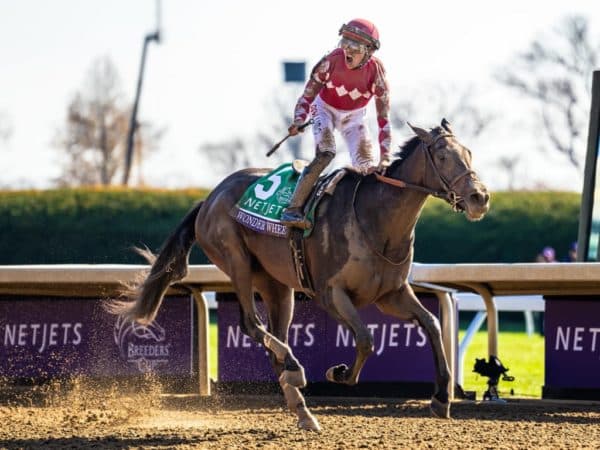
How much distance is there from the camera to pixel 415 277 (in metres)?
8.52

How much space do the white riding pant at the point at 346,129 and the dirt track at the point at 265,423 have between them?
164 cm

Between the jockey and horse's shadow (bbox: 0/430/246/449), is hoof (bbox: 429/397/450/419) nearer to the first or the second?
horse's shadow (bbox: 0/430/246/449)

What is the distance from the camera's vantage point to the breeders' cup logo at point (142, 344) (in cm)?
967

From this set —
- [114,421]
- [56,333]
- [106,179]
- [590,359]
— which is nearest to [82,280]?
[56,333]

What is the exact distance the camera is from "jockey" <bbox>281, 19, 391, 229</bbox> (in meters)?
7.15

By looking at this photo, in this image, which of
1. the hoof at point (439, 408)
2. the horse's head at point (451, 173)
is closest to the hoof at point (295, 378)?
the hoof at point (439, 408)

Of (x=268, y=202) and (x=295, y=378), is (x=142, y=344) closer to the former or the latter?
(x=268, y=202)

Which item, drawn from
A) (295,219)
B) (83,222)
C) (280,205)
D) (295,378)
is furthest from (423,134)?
(83,222)

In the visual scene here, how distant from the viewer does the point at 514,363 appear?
13648mm

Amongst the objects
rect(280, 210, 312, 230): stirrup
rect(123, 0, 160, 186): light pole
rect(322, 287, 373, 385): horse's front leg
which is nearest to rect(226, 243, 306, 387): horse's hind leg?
rect(322, 287, 373, 385): horse's front leg

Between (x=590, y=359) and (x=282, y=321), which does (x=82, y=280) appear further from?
(x=590, y=359)

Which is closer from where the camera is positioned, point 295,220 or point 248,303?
point 295,220

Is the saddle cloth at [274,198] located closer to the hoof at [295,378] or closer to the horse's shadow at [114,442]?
the hoof at [295,378]

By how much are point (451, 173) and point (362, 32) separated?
103 cm
